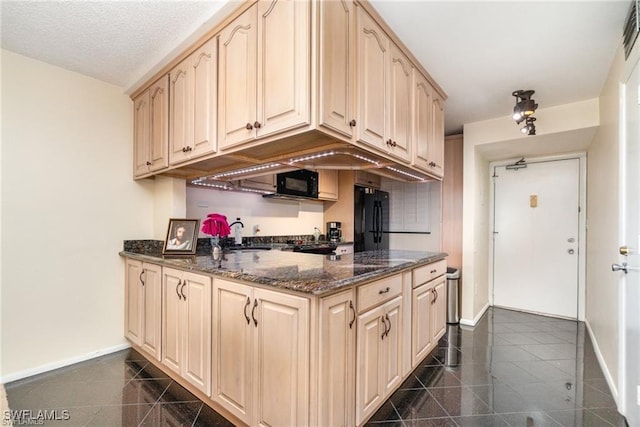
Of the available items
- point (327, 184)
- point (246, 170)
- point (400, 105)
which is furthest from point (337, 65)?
point (327, 184)

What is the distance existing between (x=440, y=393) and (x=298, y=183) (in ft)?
8.88

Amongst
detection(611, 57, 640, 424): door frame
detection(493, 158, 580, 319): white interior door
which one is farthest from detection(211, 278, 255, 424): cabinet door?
detection(493, 158, 580, 319): white interior door

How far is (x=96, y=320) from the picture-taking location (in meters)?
2.67

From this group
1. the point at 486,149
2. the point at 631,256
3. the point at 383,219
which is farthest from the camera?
the point at 383,219

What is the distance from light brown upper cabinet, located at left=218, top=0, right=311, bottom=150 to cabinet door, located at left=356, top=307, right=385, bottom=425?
1125 millimetres

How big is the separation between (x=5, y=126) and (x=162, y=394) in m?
2.32

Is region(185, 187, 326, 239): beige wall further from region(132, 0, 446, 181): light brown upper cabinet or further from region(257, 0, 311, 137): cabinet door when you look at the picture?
region(257, 0, 311, 137): cabinet door

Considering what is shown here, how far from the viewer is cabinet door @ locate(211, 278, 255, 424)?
62.0 inches

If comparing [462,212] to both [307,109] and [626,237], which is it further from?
[307,109]

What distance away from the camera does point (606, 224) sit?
7.97 feet

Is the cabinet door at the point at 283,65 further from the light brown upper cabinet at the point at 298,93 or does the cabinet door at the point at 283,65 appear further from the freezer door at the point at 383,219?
the freezer door at the point at 383,219

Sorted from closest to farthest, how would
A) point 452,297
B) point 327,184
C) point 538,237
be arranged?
1. point 452,297
2. point 538,237
3. point 327,184

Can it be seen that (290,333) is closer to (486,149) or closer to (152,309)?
(152,309)

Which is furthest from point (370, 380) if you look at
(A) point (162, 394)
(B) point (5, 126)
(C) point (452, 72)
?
(B) point (5, 126)
